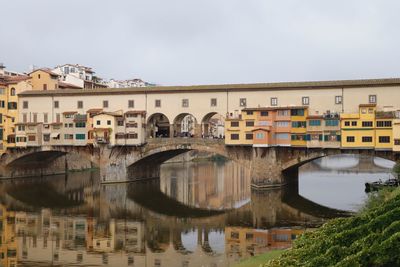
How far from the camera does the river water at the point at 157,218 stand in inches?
908

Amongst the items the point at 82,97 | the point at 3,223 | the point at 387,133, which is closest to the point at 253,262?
the point at 3,223

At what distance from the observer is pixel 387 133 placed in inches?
1510

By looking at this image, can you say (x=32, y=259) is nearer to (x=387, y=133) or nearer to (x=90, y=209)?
(x=90, y=209)

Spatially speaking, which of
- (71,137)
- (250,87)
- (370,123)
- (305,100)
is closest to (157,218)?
(250,87)

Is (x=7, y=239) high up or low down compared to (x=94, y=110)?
down

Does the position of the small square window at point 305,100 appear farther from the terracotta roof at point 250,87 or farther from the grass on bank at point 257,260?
the grass on bank at point 257,260

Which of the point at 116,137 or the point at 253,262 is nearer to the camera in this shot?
the point at 253,262

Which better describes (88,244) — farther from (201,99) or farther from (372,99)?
(372,99)

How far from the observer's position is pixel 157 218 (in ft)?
105

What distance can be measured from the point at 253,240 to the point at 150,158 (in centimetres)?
2658

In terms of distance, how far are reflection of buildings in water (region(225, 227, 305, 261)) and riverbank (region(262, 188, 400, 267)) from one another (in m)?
5.84

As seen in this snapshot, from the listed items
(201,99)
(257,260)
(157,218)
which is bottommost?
(157,218)

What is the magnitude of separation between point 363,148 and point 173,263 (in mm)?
23745

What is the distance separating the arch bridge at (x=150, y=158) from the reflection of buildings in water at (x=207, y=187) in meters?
2.74
